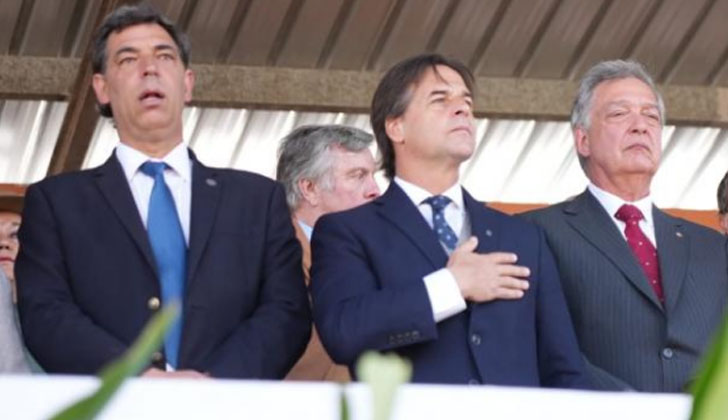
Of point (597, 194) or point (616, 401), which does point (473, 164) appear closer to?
point (597, 194)

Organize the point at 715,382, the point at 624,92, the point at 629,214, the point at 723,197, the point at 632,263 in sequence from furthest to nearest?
the point at 723,197 → the point at 624,92 → the point at 629,214 → the point at 632,263 → the point at 715,382

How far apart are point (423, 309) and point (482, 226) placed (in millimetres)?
305

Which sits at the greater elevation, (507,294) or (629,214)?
(629,214)

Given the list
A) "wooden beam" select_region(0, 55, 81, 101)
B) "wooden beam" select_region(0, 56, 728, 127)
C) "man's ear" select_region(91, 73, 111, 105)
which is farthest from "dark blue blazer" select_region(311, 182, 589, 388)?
"wooden beam" select_region(0, 55, 81, 101)

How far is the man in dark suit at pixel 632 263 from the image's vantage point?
3.05 metres

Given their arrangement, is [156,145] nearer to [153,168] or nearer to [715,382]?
[153,168]

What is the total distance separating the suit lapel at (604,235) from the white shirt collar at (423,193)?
324 mm

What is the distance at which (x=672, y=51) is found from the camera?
10523 mm

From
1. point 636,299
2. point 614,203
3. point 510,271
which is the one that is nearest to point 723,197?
point 614,203

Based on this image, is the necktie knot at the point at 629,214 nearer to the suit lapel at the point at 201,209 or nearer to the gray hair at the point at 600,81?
the gray hair at the point at 600,81

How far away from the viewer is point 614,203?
10.9 ft

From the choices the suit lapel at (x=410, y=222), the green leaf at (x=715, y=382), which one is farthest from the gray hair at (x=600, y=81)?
the green leaf at (x=715, y=382)

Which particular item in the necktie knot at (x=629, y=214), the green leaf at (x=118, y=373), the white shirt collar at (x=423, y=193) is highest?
the necktie knot at (x=629, y=214)

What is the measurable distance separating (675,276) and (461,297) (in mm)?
596
